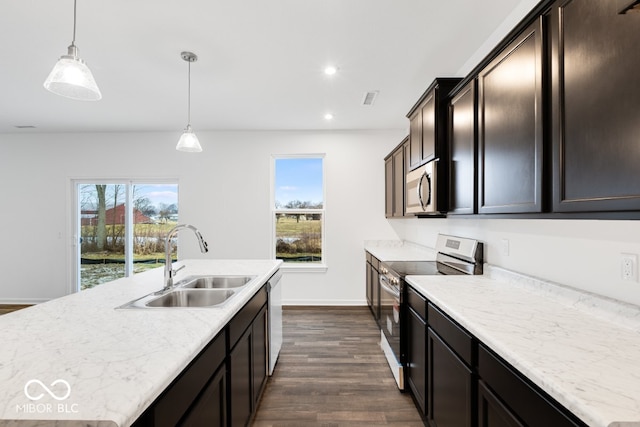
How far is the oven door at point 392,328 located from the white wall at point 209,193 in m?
1.64

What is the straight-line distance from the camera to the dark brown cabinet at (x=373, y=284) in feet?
11.2

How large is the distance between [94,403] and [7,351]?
56cm

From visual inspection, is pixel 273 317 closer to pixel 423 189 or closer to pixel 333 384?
pixel 333 384

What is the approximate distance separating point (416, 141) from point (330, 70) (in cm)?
101

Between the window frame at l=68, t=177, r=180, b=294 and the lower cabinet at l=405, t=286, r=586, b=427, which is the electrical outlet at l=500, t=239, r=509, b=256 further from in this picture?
the window frame at l=68, t=177, r=180, b=294

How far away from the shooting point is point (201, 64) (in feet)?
8.45

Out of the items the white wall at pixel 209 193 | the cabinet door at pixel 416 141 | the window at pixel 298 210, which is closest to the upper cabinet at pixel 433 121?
the cabinet door at pixel 416 141

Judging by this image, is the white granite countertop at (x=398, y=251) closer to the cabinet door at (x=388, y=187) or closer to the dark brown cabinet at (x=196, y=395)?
the cabinet door at (x=388, y=187)

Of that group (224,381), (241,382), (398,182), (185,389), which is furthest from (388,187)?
(185,389)

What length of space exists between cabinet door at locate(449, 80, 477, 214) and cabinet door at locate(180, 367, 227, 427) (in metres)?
1.66

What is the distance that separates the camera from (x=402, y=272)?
2.40 m

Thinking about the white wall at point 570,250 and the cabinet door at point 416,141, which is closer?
the white wall at point 570,250

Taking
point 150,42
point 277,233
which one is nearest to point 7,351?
point 150,42

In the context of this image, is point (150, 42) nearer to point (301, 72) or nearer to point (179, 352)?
point (301, 72)
